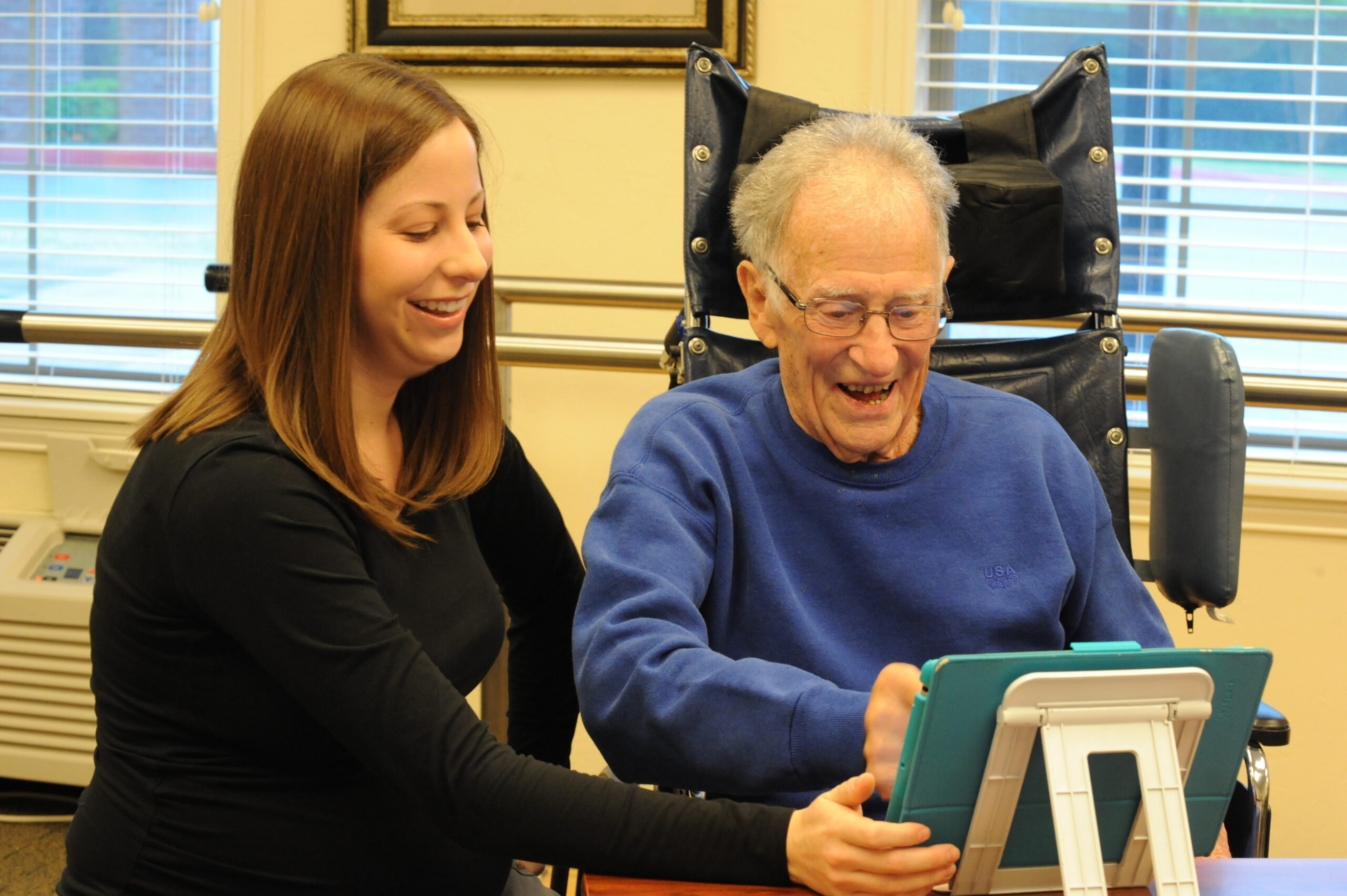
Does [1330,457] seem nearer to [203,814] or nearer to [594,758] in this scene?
[594,758]

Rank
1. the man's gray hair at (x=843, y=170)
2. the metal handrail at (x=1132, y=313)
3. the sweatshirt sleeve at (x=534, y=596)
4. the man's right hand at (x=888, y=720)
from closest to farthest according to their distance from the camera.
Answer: the man's right hand at (x=888, y=720)
the man's gray hair at (x=843, y=170)
the sweatshirt sleeve at (x=534, y=596)
the metal handrail at (x=1132, y=313)

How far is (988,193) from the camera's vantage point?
1.51 m

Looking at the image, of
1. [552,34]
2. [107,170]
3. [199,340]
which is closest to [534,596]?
[199,340]

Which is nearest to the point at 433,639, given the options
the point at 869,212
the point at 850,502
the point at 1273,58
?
the point at 850,502

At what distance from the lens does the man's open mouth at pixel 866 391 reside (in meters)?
1.24

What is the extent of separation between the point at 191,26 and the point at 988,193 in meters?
2.17

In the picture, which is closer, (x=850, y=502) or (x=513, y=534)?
(x=850, y=502)

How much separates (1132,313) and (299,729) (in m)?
1.51

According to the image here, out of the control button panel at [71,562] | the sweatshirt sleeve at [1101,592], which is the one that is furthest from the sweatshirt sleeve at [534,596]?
the control button panel at [71,562]

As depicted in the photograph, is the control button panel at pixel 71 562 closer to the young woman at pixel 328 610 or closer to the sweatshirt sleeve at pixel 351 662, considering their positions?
the young woman at pixel 328 610

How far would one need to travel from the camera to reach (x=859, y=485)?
4.04 ft

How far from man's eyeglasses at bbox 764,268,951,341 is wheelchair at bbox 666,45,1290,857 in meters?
0.34

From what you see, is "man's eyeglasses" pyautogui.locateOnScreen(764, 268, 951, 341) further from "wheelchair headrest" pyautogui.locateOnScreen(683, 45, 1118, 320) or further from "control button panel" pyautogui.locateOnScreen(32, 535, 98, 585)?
"control button panel" pyautogui.locateOnScreen(32, 535, 98, 585)

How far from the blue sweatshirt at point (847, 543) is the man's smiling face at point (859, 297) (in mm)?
34
